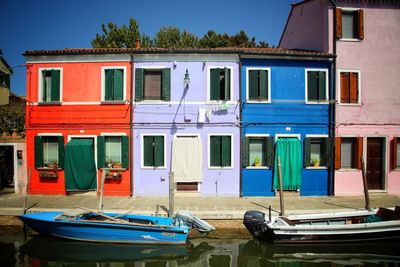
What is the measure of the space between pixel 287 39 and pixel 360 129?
27.6 ft

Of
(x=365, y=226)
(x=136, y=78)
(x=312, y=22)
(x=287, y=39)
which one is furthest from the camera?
(x=287, y=39)

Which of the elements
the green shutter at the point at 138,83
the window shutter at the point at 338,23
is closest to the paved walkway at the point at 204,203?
the green shutter at the point at 138,83

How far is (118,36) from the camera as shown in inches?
959

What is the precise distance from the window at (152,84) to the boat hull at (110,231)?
633cm

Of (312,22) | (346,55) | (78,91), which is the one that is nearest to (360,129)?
(346,55)

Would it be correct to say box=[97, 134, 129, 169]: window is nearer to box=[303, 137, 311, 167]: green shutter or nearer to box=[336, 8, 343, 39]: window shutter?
box=[303, 137, 311, 167]: green shutter

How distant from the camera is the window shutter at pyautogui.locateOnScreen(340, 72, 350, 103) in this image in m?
12.4

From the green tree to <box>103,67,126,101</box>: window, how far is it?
1417cm

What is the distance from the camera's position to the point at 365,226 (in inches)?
330

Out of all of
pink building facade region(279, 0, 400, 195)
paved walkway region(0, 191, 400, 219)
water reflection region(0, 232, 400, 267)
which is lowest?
water reflection region(0, 232, 400, 267)

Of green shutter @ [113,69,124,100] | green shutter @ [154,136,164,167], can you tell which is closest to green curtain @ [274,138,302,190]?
green shutter @ [154,136,164,167]

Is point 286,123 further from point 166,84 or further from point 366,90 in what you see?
point 166,84

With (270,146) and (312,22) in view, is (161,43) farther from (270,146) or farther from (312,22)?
(270,146)

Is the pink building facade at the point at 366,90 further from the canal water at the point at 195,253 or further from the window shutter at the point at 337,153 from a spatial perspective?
the canal water at the point at 195,253
